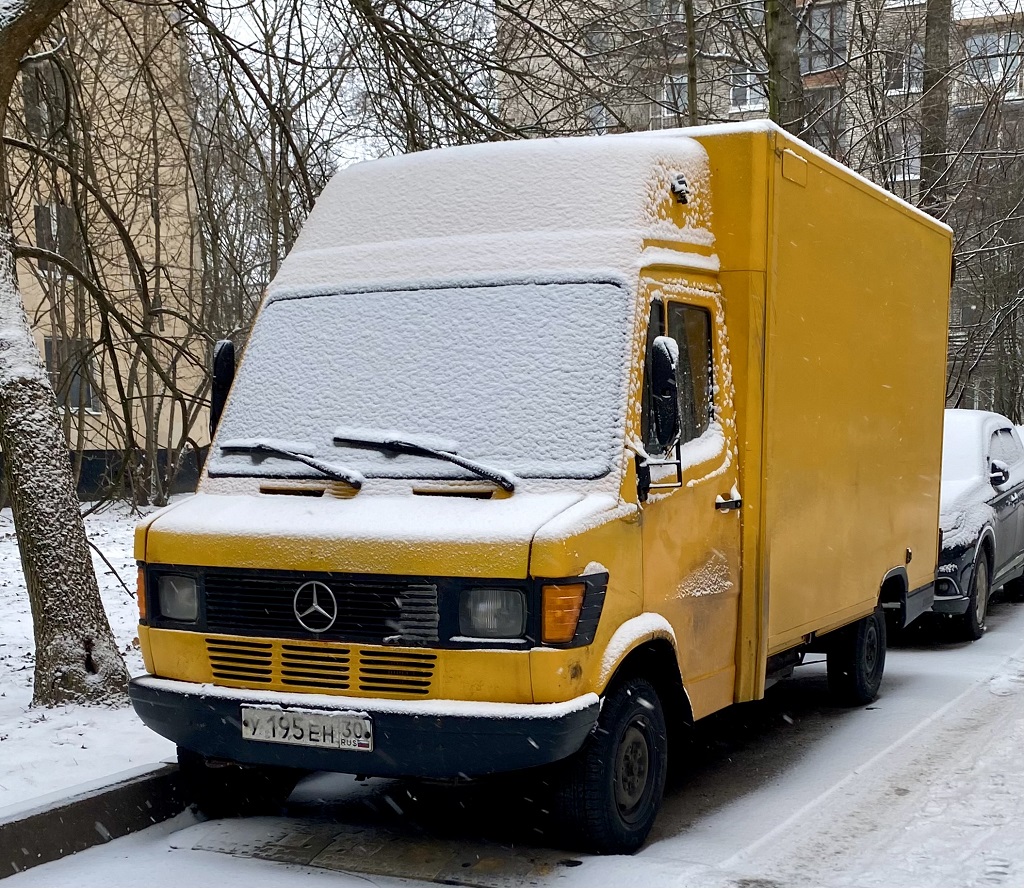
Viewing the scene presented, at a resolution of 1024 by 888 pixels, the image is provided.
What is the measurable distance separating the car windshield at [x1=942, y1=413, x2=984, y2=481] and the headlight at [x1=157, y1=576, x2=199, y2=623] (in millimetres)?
7606

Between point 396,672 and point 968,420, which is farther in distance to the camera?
point 968,420

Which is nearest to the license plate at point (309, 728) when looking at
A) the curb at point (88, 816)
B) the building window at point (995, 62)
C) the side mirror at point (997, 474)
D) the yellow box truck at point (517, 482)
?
the yellow box truck at point (517, 482)

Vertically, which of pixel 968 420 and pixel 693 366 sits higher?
pixel 693 366

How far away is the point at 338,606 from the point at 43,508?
288cm

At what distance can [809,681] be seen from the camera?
8656mm

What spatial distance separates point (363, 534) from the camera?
4.55 m

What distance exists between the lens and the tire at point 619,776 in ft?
15.3

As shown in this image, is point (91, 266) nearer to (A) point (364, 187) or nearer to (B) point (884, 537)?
(A) point (364, 187)

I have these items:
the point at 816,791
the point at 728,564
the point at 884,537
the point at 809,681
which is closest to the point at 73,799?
the point at 728,564

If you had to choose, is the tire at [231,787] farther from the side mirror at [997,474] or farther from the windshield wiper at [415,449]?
the side mirror at [997,474]

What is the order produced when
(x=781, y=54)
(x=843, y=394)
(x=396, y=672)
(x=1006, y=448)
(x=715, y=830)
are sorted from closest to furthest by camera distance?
(x=396, y=672), (x=715, y=830), (x=843, y=394), (x=1006, y=448), (x=781, y=54)

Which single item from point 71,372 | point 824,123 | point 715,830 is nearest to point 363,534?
point 715,830

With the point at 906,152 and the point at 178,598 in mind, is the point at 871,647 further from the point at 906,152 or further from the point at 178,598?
the point at 906,152

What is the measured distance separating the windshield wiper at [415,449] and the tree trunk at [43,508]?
2.47 metres
